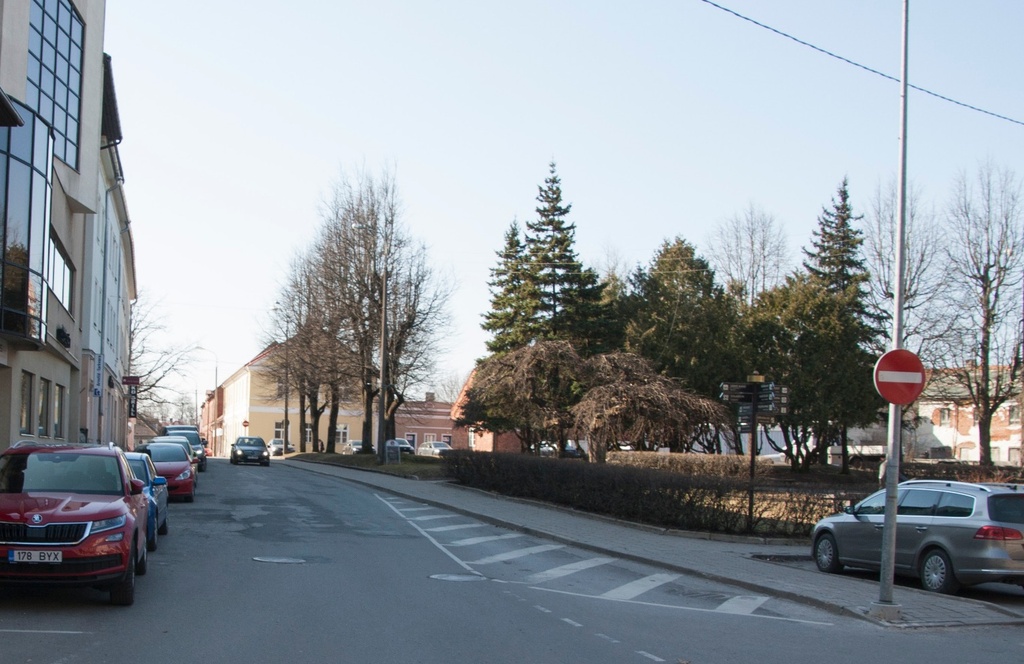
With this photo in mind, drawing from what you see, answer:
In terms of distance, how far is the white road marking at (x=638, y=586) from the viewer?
39.0 ft

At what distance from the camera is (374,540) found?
55.0 feet

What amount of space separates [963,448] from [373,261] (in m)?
50.3

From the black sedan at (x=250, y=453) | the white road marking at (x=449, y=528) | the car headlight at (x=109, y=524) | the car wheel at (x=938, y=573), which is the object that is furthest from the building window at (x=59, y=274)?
the black sedan at (x=250, y=453)

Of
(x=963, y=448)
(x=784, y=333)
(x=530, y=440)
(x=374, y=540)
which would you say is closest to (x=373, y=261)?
(x=530, y=440)

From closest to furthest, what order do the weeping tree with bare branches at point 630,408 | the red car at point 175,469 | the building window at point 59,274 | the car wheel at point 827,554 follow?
the car wheel at point 827,554 < the red car at point 175,469 < the building window at point 59,274 < the weeping tree with bare branches at point 630,408

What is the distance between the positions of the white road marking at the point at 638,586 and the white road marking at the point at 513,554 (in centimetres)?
250

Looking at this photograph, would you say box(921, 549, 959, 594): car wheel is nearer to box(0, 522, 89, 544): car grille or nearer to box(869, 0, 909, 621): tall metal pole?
box(869, 0, 909, 621): tall metal pole

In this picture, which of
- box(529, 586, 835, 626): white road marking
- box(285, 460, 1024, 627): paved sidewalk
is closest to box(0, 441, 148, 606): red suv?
box(529, 586, 835, 626): white road marking

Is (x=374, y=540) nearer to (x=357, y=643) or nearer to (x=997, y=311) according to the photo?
(x=357, y=643)

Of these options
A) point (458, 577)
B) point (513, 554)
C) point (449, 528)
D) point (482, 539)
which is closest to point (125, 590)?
point (458, 577)

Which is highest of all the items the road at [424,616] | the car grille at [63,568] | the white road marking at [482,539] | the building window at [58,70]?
the building window at [58,70]

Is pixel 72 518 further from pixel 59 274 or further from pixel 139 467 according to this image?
pixel 59 274

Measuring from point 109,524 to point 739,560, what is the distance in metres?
10.00

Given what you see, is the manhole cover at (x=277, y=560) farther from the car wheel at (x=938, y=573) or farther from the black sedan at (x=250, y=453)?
the black sedan at (x=250, y=453)
